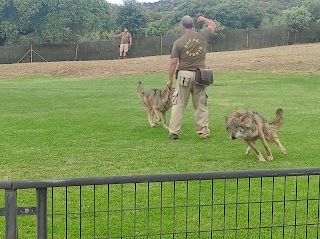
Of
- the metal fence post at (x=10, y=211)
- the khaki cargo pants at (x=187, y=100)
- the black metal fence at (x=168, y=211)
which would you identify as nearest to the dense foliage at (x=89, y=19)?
the khaki cargo pants at (x=187, y=100)

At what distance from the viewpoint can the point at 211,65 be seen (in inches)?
1278

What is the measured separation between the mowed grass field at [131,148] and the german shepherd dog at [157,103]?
0.32m

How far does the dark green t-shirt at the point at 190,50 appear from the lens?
11305 mm

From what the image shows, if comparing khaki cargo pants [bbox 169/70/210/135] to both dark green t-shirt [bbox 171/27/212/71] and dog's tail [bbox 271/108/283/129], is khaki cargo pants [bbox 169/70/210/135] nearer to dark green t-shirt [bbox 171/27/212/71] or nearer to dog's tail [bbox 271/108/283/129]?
dark green t-shirt [bbox 171/27/212/71]

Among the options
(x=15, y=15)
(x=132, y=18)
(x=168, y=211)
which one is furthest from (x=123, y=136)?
(x=132, y=18)

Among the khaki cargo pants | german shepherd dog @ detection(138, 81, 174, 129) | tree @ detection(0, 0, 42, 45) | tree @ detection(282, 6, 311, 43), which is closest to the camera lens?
the khaki cargo pants

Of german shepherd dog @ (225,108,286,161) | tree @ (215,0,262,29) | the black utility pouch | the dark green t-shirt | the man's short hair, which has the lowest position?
german shepherd dog @ (225,108,286,161)

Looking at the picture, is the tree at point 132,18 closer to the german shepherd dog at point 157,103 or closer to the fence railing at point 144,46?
the fence railing at point 144,46

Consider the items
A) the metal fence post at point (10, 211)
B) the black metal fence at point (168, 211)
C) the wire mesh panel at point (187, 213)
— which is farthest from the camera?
the wire mesh panel at point (187, 213)

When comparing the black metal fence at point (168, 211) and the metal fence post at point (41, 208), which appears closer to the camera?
the metal fence post at point (41, 208)

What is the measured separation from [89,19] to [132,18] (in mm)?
7833

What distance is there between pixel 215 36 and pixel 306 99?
99.6 feet

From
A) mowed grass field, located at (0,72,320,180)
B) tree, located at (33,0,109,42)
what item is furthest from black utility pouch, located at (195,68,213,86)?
tree, located at (33,0,109,42)

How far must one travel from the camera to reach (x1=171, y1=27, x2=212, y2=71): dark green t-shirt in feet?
37.1
